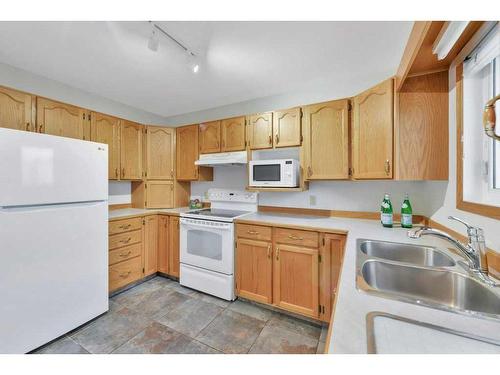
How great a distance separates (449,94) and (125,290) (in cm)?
348

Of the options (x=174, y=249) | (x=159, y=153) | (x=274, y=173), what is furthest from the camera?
(x=159, y=153)

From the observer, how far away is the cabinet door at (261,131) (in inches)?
93.0

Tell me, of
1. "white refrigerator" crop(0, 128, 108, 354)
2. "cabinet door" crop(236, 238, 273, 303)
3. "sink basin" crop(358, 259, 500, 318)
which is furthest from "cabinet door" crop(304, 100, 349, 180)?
"white refrigerator" crop(0, 128, 108, 354)

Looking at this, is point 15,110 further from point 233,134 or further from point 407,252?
point 407,252

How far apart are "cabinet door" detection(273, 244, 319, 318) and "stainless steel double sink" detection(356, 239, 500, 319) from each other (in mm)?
709

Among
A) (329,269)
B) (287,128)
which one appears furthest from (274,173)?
(329,269)

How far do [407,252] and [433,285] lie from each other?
40 centimetres

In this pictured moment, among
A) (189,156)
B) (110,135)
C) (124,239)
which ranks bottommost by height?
(124,239)

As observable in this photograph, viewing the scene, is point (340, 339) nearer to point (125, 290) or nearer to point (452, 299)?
point (452, 299)

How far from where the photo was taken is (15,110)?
5.96ft

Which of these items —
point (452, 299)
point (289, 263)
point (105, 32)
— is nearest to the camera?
point (452, 299)
